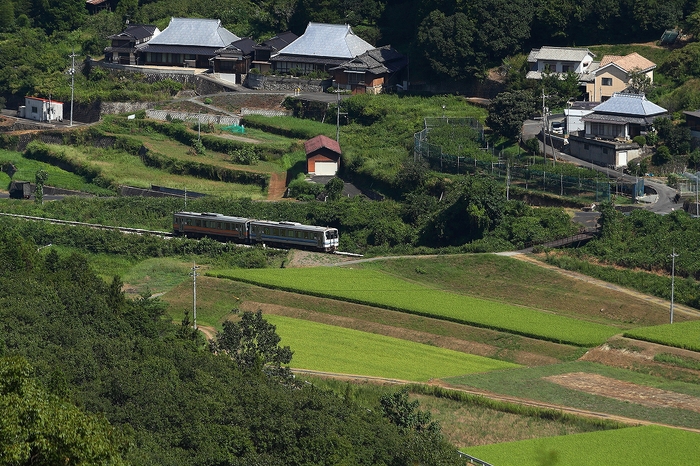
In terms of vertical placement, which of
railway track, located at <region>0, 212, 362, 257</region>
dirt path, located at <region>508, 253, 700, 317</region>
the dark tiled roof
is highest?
the dark tiled roof

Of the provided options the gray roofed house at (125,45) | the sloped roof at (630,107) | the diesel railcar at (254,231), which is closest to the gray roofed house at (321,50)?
the gray roofed house at (125,45)

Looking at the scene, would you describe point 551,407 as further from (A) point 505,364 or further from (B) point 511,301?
(B) point 511,301

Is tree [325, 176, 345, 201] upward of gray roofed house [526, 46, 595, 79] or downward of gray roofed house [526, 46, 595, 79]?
downward

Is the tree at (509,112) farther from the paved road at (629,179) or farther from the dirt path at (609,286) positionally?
the dirt path at (609,286)

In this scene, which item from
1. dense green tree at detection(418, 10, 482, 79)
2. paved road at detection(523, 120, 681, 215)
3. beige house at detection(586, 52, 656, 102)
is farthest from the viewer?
dense green tree at detection(418, 10, 482, 79)

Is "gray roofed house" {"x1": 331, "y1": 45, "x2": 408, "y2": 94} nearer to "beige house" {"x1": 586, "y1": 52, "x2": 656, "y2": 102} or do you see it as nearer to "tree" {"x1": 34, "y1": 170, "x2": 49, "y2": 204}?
"beige house" {"x1": 586, "y1": 52, "x2": 656, "y2": 102}

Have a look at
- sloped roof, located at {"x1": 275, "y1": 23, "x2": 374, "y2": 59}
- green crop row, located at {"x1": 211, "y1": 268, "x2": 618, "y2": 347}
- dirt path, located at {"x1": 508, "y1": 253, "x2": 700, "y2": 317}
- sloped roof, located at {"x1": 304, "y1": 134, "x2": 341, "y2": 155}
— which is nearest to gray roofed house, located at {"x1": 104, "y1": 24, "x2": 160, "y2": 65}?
sloped roof, located at {"x1": 275, "y1": 23, "x2": 374, "y2": 59}
